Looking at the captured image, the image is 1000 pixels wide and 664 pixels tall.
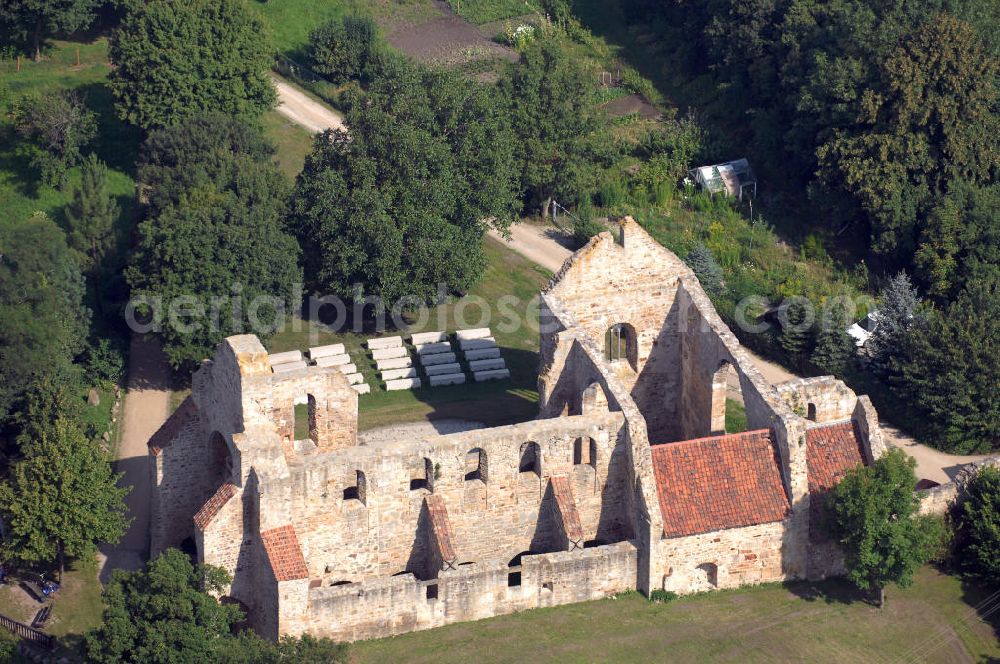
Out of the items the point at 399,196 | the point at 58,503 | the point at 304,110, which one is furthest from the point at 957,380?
the point at 304,110

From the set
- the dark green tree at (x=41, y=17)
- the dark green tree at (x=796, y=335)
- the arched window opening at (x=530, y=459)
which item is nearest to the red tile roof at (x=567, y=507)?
the arched window opening at (x=530, y=459)

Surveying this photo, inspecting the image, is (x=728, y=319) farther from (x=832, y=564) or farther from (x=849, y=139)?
(x=832, y=564)

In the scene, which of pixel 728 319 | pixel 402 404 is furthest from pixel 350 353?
pixel 728 319

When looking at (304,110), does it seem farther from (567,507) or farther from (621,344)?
(567,507)

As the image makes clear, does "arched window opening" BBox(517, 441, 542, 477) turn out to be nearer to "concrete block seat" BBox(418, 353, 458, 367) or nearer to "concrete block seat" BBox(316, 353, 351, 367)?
"concrete block seat" BBox(418, 353, 458, 367)

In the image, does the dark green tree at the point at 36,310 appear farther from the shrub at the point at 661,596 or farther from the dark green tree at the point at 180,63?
the shrub at the point at 661,596
